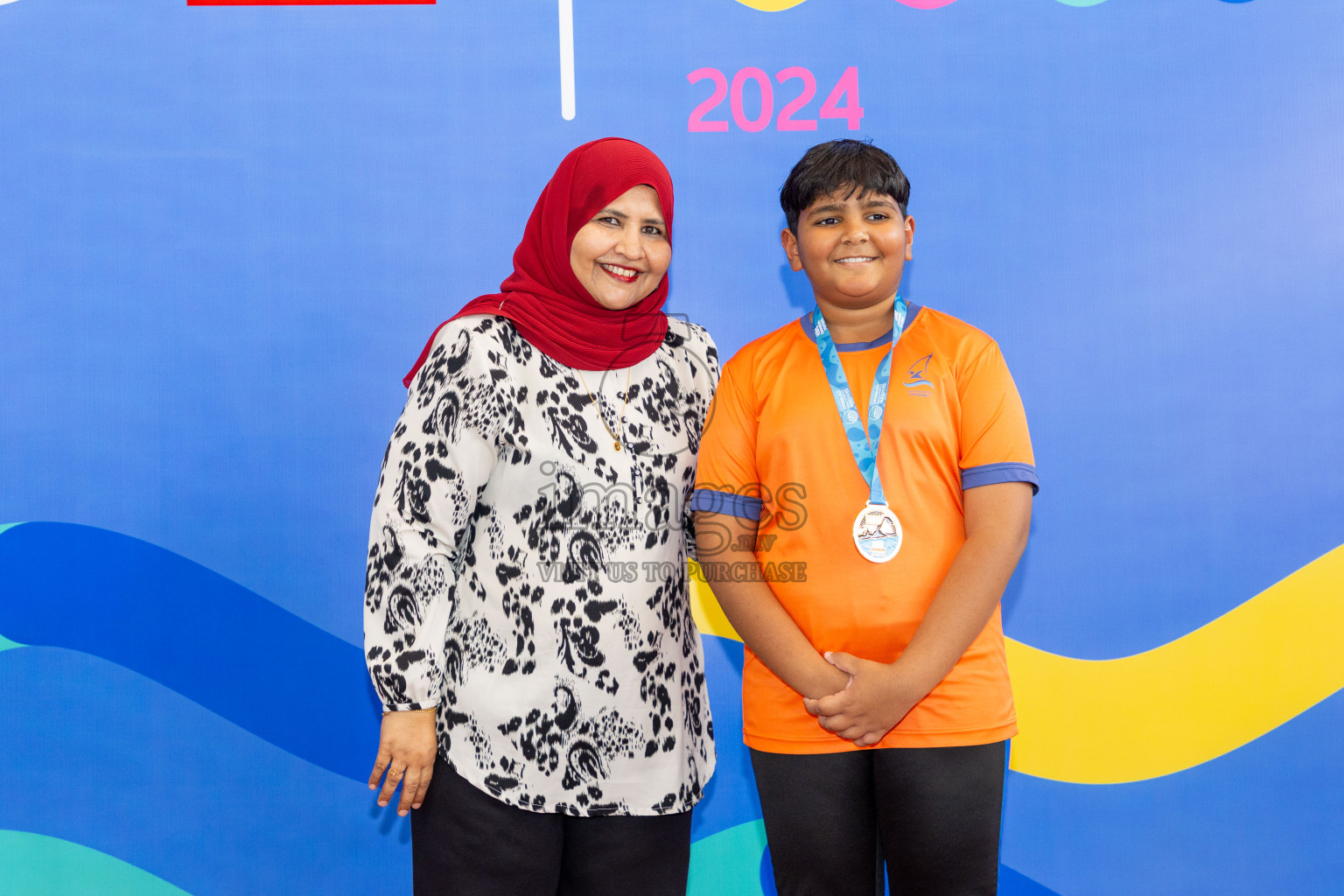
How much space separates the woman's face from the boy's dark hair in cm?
26

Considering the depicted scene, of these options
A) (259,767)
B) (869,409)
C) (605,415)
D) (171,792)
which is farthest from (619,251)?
(171,792)

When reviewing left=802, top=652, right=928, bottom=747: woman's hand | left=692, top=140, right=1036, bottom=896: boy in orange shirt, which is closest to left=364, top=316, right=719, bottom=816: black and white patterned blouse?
left=692, top=140, right=1036, bottom=896: boy in orange shirt

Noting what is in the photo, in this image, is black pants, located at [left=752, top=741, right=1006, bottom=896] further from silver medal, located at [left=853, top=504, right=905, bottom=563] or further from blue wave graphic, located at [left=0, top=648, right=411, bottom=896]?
blue wave graphic, located at [left=0, top=648, right=411, bottom=896]

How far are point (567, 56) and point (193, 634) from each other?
5.68 ft

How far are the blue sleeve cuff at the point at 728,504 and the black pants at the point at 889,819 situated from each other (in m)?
0.39

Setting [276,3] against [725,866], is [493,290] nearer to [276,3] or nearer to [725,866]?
[276,3]

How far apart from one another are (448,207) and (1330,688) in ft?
8.57

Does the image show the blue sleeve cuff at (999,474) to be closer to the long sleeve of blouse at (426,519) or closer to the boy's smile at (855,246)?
the boy's smile at (855,246)

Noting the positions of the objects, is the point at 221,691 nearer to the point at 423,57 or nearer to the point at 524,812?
the point at 524,812

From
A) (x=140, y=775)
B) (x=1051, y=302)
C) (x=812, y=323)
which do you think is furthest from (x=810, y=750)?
(x=140, y=775)

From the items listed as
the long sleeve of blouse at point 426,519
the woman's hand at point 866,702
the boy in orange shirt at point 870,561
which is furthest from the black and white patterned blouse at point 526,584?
the woman's hand at point 866,702

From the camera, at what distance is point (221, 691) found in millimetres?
2258

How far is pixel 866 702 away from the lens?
135 centimetres

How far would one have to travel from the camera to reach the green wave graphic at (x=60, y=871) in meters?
2.24
